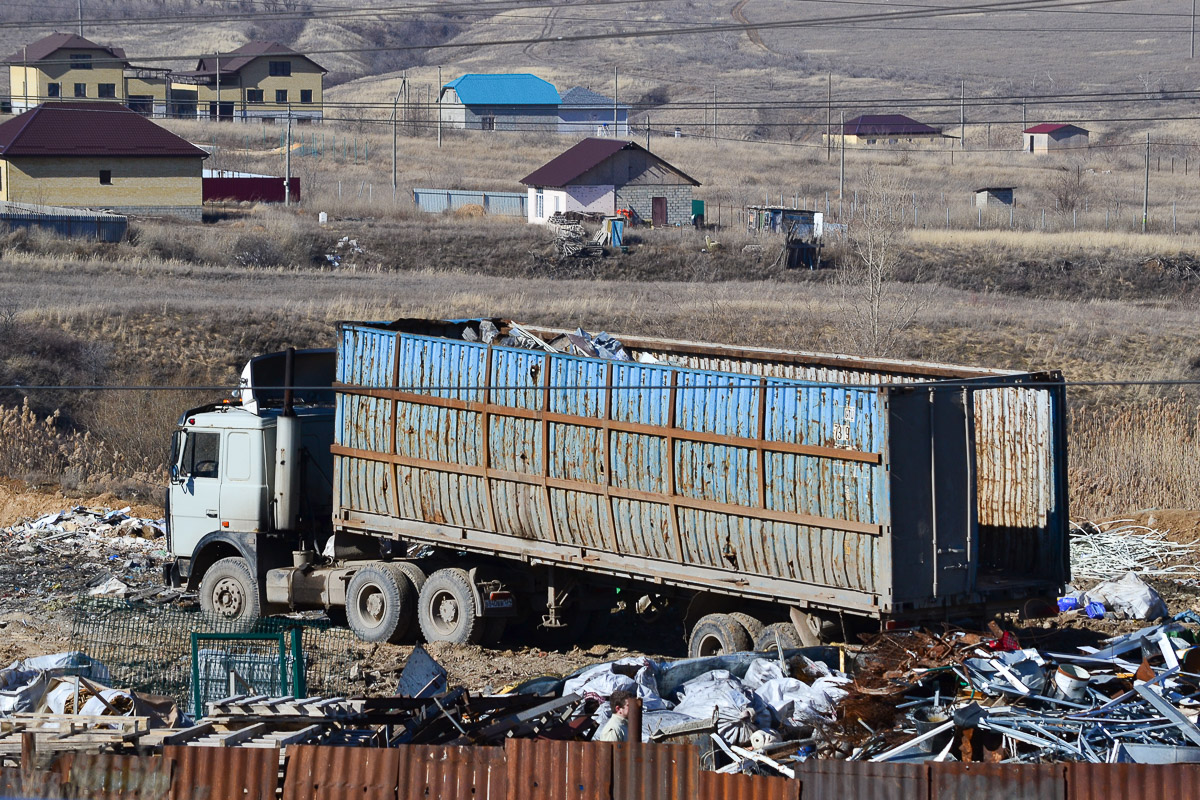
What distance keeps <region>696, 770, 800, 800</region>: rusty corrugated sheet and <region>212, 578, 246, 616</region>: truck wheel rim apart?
31.3ft

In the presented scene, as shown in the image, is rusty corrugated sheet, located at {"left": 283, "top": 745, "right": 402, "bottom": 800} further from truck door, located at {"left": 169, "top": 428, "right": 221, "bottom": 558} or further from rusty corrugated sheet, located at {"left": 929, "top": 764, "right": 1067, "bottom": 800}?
truck door, located at {"left": 169, "top": 428, "right": 221, "bottom": 558}

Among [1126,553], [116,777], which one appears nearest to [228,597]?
[116,777]

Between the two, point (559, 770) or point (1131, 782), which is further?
point (559, 770)

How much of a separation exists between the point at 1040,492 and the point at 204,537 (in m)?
9.57

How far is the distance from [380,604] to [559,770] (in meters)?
7.71

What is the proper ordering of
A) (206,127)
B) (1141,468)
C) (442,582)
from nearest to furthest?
(442,582) < (1141,468) < (206,127)

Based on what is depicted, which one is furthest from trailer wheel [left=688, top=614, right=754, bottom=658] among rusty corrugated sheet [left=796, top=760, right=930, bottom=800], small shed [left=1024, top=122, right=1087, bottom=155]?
small shed [left=1024, top=122, right=1087, bottom=155]

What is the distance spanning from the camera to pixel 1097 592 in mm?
15852

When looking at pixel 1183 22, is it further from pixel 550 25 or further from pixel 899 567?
pixel 899 567

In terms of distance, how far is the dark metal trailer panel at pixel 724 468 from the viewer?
39.9ft

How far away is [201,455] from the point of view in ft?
54.5

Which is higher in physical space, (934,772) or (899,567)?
(899,567)

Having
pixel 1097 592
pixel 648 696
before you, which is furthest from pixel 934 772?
pixel 1097 592

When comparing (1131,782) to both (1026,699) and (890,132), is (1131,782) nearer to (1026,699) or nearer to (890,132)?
(1026,699)
